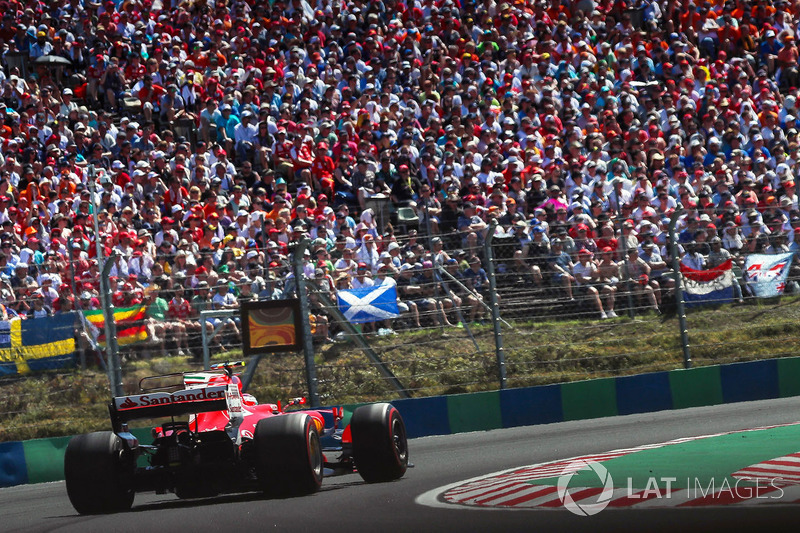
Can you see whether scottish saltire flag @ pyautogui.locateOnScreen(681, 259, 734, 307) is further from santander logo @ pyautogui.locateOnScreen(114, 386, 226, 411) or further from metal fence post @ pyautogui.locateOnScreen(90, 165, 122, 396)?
santander logo @ pyautogui.locateOnScreen(114, 386, 226, 411)

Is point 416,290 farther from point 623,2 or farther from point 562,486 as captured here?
point 623,2

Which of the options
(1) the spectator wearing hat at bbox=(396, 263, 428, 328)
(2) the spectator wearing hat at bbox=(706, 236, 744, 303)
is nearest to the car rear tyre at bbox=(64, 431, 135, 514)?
(1) the spectator wearing hat at bbox=(396, 263, 428, 328)

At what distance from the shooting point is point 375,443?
7.94m

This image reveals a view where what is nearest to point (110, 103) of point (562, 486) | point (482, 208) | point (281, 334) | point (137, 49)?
point (137, 49)

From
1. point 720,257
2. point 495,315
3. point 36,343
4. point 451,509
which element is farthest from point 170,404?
point 720,257

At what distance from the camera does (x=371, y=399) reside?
1273cm

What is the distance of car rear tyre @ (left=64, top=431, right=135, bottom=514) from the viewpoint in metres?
7.61

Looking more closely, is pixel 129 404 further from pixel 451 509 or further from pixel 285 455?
pixel 451 509

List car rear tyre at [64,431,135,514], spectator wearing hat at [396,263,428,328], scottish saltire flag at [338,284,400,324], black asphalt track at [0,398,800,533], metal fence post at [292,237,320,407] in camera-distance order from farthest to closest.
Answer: spectator wearing hat at [396,263,428,328]
scottish saltire flag at [338,284,400,324]
metal fence post at [292,237,320,407]
car rear tyre at [64,431,135,514]
black asphalt track at [0,398,800,533]

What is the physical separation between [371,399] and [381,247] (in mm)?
1767

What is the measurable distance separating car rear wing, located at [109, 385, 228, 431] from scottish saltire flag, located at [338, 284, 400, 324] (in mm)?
4881

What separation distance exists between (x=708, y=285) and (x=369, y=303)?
3947 millimetres

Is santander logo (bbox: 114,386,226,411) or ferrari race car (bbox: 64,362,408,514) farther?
santander logo (bbox: 114,386,226,411)

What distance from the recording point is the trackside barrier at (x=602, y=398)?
12219mm
